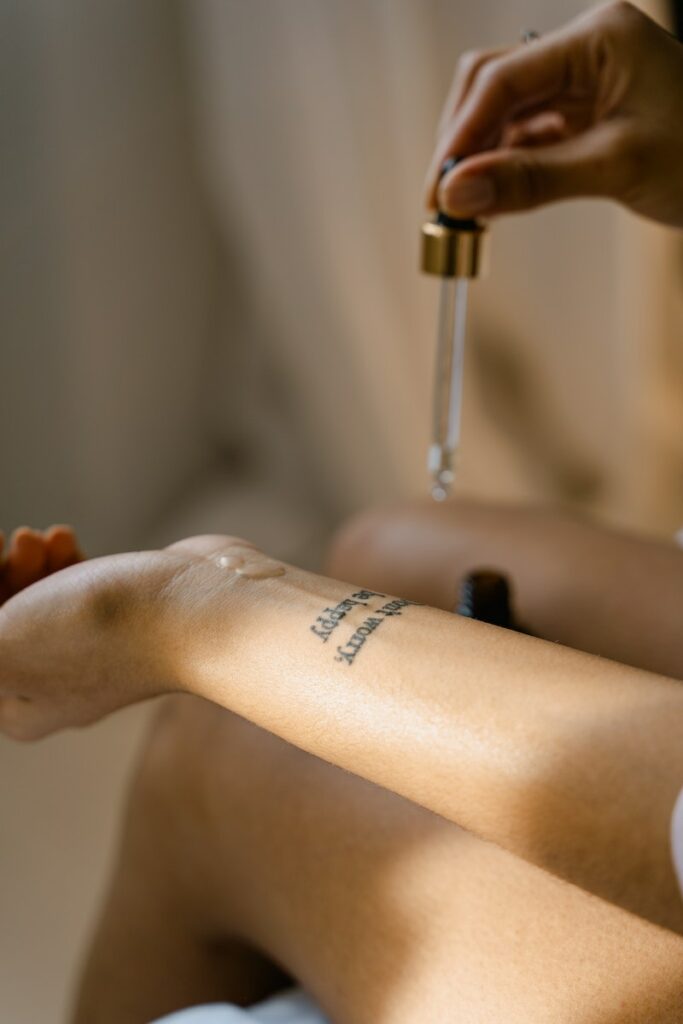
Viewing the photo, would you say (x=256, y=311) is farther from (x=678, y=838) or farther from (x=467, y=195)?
(x=678, y=838)

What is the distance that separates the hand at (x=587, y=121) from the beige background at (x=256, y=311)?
420 mm

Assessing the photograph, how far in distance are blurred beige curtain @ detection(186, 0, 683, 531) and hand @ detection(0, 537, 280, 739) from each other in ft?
2.58

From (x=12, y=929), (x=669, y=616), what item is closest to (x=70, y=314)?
(x=12, y=929)

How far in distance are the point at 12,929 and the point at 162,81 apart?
921 millimetres

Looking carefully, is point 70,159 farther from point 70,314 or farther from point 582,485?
point 582,485

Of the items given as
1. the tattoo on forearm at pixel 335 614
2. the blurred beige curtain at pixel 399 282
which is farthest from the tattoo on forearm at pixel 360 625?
the blurred beige curtain at pixel 399 282

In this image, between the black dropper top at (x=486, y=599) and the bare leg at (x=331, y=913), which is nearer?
the bare leg at (x=331, y=913)

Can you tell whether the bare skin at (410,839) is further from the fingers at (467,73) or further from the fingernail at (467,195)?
the fingers at (467,73)

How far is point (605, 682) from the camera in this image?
32 centimetres

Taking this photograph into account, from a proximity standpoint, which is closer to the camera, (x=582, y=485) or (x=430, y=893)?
(x=430, y=893)

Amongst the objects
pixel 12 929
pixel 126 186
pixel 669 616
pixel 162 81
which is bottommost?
pixel 12 929

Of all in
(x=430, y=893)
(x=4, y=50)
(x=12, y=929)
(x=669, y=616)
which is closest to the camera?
(x=430, y=893)

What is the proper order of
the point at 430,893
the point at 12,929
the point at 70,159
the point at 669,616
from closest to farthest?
the point at 430,893 < the point at 669,616 < the point at 12,929 < the point at 70,159

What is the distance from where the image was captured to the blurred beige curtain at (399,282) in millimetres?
1079
